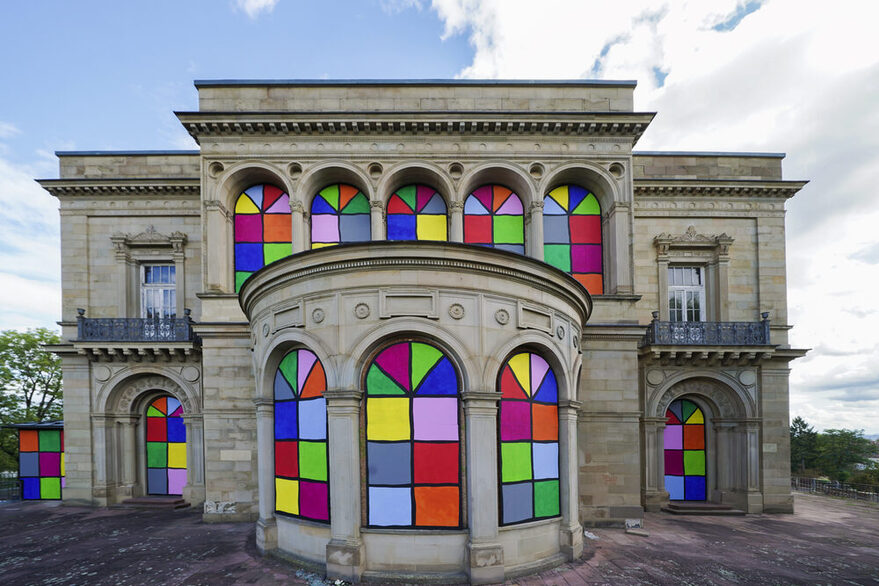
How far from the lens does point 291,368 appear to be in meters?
9.93

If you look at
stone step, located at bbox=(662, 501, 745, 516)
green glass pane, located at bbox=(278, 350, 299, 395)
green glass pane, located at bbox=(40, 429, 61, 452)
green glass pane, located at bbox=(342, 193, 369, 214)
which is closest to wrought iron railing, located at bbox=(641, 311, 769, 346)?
stone step, located at bbox=(662, 501, 745, 516)

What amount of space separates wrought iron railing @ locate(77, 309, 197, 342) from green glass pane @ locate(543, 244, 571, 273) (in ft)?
Answer: 44.7

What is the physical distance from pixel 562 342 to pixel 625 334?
487 centimetres

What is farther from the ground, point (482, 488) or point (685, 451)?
point (482, 488)

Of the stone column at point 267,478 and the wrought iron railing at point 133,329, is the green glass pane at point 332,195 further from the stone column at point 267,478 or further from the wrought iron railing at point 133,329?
the stone column at point 267,478

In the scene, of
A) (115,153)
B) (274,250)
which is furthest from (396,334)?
(115,153)

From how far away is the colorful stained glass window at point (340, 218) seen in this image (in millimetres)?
15258

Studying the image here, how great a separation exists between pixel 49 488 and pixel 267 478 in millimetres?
15258

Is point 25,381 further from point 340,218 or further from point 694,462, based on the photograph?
point 694,462

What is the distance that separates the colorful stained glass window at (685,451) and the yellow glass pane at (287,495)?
1379cm

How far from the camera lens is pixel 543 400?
10.0 meters

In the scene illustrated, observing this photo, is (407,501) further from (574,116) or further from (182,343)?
(574,116)

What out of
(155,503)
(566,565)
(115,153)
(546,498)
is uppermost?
(115,153)

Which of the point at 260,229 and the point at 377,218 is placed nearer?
the point at 377,218
